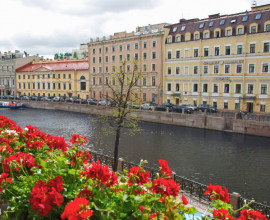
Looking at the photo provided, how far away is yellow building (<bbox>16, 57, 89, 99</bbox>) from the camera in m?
63.0

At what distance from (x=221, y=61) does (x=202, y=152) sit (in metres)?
19.9

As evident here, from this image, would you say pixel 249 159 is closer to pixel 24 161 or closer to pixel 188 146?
pixel 188 146

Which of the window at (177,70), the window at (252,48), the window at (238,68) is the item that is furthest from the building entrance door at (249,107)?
the window at (177,70)

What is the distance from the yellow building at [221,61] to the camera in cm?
3625

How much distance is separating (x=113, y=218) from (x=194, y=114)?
108 feet

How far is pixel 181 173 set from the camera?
61.6 feet

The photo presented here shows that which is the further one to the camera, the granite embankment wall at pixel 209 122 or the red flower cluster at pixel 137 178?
the granite embankment wall at pixel 209 122

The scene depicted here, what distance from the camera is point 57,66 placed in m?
68.6

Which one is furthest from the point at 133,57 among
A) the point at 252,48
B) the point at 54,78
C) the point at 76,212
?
the point at 76,212

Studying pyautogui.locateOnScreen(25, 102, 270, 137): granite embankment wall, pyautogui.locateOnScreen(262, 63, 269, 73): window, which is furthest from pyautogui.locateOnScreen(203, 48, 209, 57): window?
pyautogui.locateOnScreen(25, 102, 270, 137): granite embankment wall

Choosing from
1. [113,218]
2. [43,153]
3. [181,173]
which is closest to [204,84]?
[181,173]

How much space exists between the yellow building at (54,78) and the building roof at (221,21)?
25089 millimetres

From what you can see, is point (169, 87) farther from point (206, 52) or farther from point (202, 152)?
point (202, 152)

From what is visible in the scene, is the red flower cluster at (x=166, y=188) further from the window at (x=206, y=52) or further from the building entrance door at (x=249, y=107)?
the window at (x=206, y=52)
